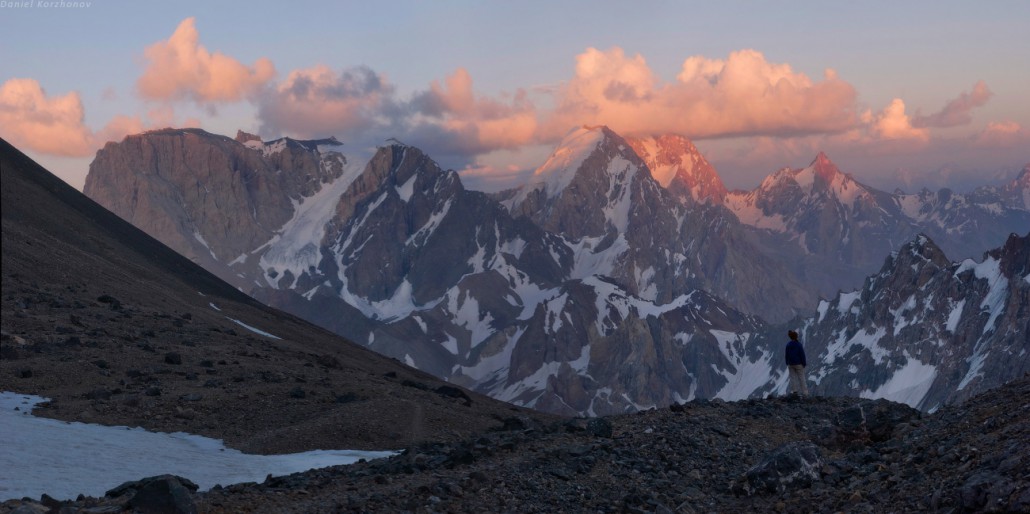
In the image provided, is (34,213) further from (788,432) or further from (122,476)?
(788,432)

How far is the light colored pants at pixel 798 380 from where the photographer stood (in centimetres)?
3656

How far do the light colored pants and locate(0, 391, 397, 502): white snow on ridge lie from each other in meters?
13.7

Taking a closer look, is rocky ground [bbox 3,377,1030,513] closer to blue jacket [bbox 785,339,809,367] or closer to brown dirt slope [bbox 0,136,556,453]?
blue jacket [bbox 785,339,809,367]

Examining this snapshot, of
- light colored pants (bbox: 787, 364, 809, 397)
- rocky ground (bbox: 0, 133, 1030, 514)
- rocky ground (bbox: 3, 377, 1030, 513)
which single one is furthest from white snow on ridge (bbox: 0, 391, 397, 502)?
light colored pants (bbox: 787, 364, 809, 397)

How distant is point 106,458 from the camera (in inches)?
1321

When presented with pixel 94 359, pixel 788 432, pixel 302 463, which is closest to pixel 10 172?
pixel 94 359

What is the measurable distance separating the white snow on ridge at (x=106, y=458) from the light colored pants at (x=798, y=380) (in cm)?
1371

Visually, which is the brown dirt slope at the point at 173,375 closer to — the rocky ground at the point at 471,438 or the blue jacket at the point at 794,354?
the rocky ground at the point at 471,438

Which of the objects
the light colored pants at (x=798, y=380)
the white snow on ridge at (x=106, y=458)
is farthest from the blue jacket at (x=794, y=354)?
the white snow on ridge at (x=106, y=458)

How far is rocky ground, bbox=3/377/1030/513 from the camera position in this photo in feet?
65.8

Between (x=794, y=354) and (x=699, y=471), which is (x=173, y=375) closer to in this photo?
(x=794, y=354)

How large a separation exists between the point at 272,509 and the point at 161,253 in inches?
4375

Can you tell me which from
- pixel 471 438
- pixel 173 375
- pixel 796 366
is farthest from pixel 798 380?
pixel 173 375

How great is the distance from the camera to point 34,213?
99.8 m
